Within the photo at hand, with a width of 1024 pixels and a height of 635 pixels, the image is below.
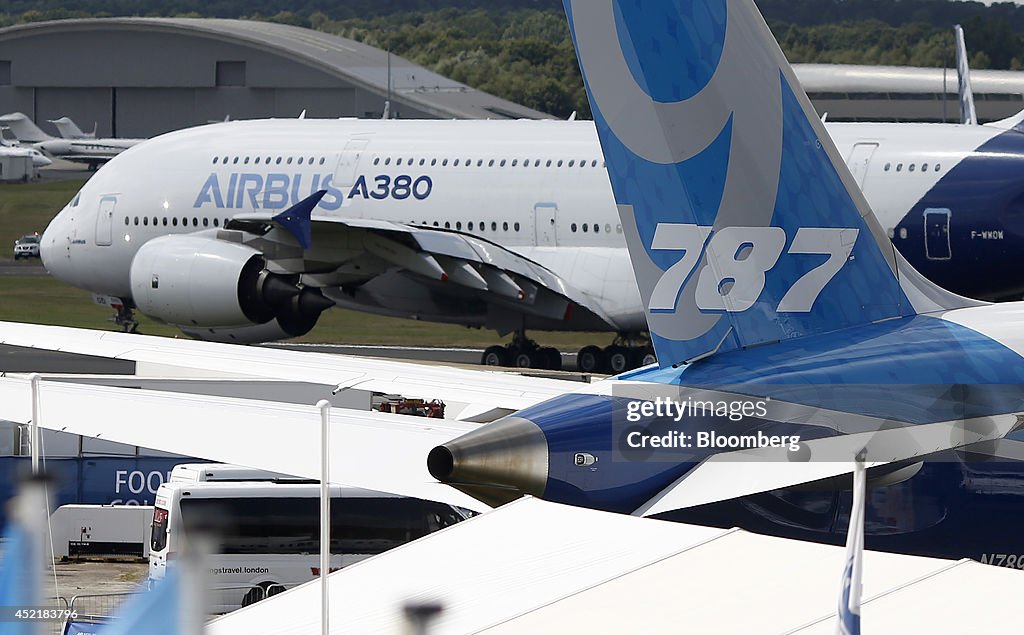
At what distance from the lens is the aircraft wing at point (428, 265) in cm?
2862

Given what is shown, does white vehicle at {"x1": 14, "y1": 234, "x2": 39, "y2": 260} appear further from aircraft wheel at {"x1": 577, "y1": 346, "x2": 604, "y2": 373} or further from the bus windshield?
the bus windshield

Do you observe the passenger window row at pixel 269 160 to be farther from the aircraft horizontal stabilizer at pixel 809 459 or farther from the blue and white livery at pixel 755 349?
the aircraft horizontal stabilizer at pixel 809 459

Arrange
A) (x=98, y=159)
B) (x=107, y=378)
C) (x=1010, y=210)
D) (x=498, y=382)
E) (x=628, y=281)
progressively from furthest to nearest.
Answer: (x=98, y=159)
(x=628, y=281)
(x=1010, y=210)
(x=107, y=378)
(x=498, y=382)

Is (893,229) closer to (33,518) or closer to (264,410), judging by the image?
(264,410)

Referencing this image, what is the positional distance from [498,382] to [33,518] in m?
7.86

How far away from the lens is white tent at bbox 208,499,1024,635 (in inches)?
279

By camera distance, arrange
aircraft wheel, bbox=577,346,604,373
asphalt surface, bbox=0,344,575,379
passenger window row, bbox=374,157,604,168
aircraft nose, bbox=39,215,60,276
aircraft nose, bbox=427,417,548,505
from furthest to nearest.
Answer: aircraft nose, bbox=39,215,60,276
asphalt surface, bbox=0,344,575,379
aircraft wheel, bbox=577,346,604,373
passenger window row, bbox=374,157,604,168
aircraft nose, bbox=427,417,548,505

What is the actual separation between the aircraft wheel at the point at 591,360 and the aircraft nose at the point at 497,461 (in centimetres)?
2162

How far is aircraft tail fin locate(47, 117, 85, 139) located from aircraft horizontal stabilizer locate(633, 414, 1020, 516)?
97.1 meters

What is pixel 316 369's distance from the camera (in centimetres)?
1098

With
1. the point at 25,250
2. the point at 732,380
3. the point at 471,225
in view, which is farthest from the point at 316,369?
the point at 25,250

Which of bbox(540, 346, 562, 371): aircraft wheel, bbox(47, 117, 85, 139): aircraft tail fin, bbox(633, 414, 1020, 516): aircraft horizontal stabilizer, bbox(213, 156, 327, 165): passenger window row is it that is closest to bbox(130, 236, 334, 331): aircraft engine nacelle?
bbox(213, 156, 327, 165): passenger window row

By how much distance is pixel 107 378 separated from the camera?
23656mm

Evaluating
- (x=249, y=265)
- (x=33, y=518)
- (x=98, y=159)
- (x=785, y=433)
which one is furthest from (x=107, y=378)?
(x=98, y=159)
